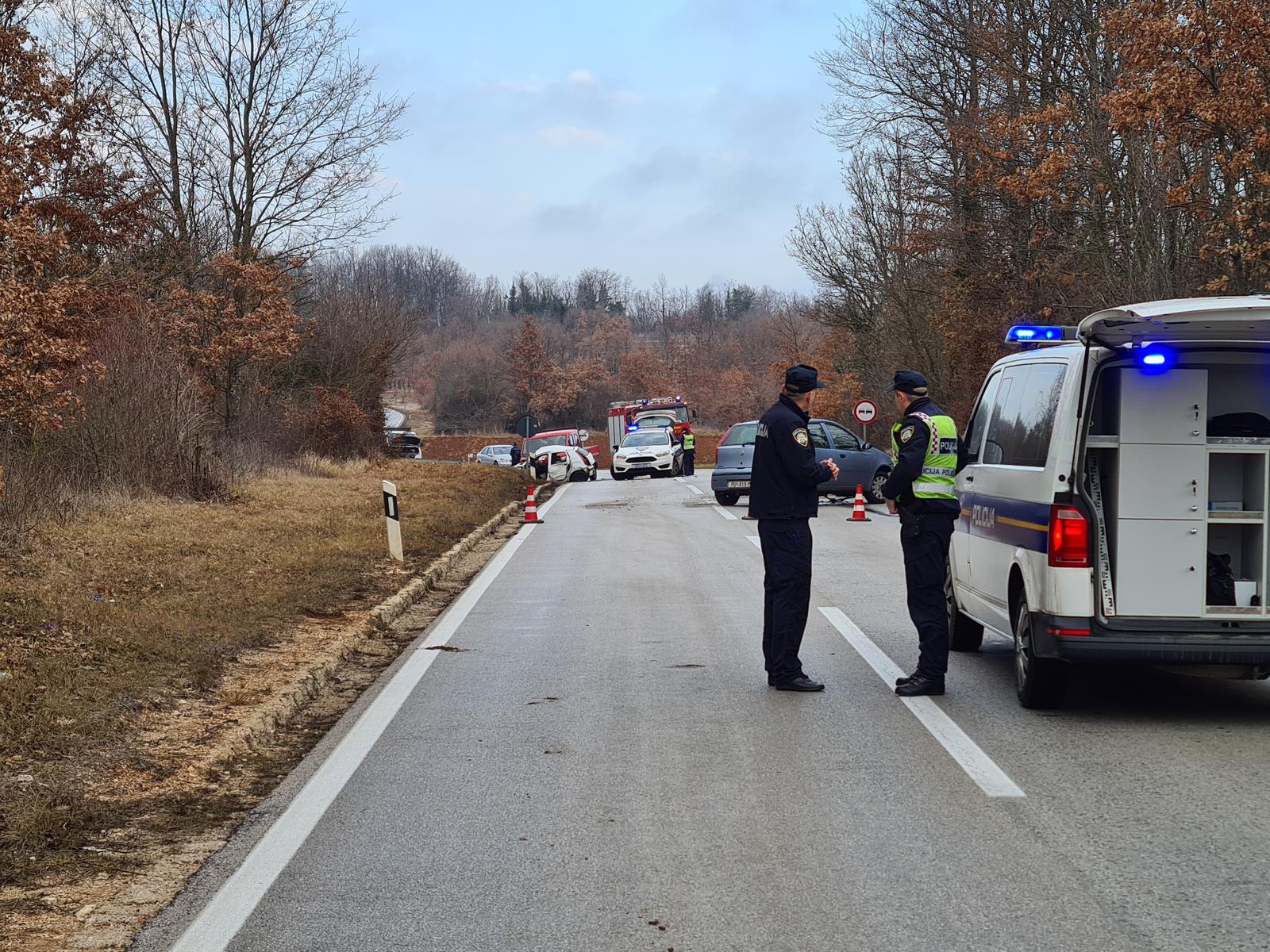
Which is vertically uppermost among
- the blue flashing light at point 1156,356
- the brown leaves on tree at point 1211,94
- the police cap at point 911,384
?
the brown leaves on tree at point 1211,94

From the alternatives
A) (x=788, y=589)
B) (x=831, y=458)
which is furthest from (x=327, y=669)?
(x=831, y=458)

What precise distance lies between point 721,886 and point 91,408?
53.1 ft

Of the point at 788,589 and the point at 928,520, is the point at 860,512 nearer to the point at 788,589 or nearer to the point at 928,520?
the point at 788,589

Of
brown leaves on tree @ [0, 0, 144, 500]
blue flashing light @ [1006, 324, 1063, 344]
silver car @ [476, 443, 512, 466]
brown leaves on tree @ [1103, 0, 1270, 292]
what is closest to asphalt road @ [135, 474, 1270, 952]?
blue flashing light @ [1006, 324, 1063, 344]

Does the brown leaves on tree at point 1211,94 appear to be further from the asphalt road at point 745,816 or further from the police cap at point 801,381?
the police cap at point 801,381

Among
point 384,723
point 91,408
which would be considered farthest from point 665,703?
point 91,408

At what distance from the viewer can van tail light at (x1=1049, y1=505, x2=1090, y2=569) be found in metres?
6.95

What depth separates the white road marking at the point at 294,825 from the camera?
169 inches

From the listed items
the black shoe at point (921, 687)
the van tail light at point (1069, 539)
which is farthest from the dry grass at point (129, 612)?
the van tail light at point (1069, 539)

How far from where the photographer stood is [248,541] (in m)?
15.2

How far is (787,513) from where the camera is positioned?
8086mm

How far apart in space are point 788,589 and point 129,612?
5.01 m

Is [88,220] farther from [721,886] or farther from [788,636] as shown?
[721,886]

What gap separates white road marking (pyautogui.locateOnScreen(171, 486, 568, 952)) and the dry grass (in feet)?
2.45
